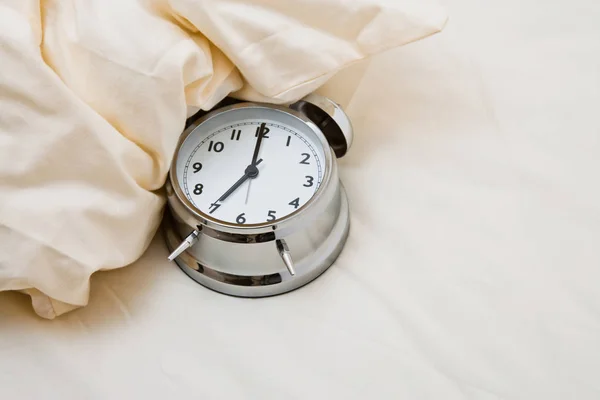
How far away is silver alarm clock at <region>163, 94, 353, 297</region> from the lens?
716mm

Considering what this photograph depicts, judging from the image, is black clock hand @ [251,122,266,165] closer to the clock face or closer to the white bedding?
the clock face

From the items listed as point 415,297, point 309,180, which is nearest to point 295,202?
point 309,180

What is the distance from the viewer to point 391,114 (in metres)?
0.87

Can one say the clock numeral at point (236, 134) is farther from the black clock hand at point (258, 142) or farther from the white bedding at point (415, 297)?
the white bedding at point (415, 297)

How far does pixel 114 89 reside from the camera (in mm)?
687

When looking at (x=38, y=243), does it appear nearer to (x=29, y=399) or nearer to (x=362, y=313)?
(x=29, y=399)

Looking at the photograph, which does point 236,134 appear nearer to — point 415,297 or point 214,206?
point 214,206

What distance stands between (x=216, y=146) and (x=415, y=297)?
0.25 m

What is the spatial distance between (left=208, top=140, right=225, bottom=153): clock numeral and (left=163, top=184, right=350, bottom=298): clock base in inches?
3.2

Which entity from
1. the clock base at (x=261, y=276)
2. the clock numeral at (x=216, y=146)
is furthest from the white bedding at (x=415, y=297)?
the clock numeral at (x=216, y=146)

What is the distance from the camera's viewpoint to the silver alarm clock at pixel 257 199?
72 cm

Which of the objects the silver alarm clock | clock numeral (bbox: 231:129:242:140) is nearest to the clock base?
the silver alarm clock

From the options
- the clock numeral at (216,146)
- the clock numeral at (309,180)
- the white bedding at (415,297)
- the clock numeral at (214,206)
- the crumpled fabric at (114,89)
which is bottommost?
the white bedding at (415,297)

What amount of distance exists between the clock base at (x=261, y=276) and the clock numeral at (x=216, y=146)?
0.08 meters
